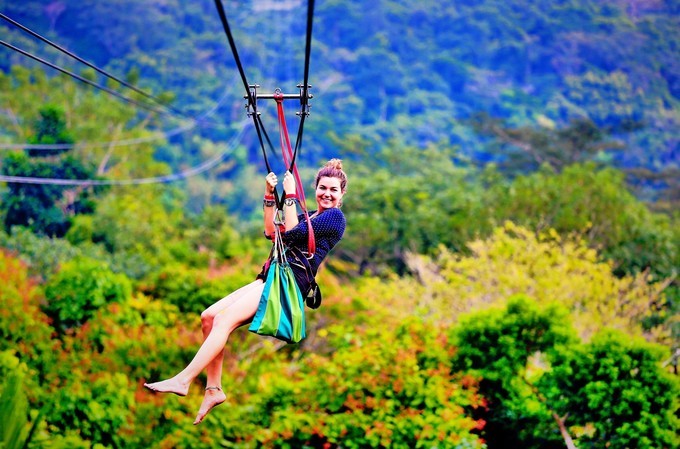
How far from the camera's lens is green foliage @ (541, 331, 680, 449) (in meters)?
8.09

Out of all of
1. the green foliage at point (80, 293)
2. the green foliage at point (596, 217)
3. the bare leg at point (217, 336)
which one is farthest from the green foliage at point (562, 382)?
the green foliage at point (596, 217)

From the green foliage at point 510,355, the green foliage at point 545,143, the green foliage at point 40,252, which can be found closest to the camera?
the green foliage at point 510,355

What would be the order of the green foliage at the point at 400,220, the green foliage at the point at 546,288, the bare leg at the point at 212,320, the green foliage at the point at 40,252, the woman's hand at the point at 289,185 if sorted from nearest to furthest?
the bare leg at the point at 212,320 → the woman's hand at the point at 289,185 → the green foliage at the point at 546,288 → the green foliage at the point at 40,252 → the green foliage at the point at 400,220

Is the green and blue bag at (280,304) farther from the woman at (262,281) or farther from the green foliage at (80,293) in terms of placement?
the green foliage at (80,293)

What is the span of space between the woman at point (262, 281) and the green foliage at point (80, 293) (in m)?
8.76

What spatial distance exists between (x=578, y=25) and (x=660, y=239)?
195 feet

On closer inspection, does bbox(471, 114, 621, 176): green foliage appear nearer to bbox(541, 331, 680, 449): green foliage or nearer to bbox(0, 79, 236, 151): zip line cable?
bbox(0, 79, 236, 151): zip line cable

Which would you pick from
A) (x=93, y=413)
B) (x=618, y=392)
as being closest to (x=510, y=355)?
(x=618, y=392)

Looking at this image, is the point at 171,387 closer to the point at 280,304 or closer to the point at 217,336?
the point at 217,336

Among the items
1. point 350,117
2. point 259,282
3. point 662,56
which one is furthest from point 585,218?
point 662,56

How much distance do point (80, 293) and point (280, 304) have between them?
9243 mm

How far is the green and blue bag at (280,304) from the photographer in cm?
421

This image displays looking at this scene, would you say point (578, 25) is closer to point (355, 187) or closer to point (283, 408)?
point (355, 187)

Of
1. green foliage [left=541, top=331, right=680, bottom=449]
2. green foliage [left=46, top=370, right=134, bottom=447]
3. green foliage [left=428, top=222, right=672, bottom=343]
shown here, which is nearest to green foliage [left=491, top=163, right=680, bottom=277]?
green foliage [left=428, top=222, right=672, bottom=343]
